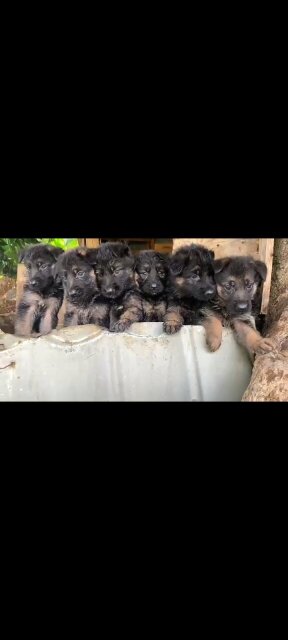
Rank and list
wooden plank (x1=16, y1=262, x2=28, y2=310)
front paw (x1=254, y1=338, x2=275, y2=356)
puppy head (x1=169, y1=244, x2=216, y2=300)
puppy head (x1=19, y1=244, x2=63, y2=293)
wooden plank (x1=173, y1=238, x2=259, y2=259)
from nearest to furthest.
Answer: front paw (x1=254, y1=338, x2=275, y2=356) < puppy head (x1=169, y1=244, x2=216, y2=300) < puppy head (x1=19, y1=244, x2=63, y2=293) < wooden plank (x1=16, y1=262, x2=28, y2=310) < wooden plank (x1=173, y1=238, x2=259, y2=259)

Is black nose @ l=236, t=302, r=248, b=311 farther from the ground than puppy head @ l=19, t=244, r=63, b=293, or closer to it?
closer to it

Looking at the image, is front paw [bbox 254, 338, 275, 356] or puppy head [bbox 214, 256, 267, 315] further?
puppy head [bbox 214, 256, 267, 315]

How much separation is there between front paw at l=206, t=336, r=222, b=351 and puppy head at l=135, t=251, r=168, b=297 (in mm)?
972

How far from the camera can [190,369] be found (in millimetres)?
5277

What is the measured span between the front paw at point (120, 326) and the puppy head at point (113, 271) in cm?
53

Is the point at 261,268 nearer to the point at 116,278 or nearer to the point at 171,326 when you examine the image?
the point at 171,326

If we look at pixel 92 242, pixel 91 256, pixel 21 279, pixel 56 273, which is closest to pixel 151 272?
pixel 91 256

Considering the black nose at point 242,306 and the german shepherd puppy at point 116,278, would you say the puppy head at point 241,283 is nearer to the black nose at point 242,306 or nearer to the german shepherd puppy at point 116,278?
the black nose at point 242,306

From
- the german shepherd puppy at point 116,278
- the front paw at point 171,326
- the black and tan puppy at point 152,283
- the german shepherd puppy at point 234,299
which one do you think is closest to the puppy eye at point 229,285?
the german shepherd puppy at point 234,299

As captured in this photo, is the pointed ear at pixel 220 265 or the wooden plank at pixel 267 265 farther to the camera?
the wooden plank at pixel 267 265

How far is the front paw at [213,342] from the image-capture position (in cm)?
520

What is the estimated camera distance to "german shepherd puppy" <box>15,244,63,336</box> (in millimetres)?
6207

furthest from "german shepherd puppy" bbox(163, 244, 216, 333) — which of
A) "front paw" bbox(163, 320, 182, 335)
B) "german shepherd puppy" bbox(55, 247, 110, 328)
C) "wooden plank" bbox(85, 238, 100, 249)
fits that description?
"wooden plank" bbox(85, 238, 100, 249)

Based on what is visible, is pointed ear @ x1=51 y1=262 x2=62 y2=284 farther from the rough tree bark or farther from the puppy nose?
the rough tree bark
